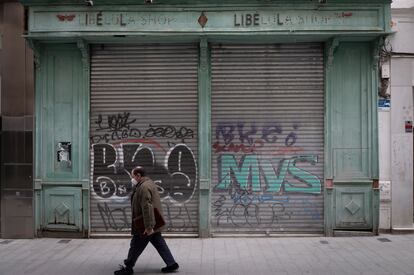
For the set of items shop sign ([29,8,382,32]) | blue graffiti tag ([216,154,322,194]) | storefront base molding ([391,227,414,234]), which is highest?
shop sign ([29,8,382,32])

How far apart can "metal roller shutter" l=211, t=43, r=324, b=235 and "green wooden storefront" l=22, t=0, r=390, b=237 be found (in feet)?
0.07

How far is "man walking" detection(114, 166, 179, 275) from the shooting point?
24.7ft

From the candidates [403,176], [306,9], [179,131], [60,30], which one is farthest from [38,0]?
[403,176]

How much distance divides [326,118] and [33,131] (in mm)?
5918

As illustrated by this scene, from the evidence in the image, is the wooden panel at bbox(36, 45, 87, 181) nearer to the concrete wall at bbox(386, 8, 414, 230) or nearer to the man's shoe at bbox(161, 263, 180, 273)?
the man's shoe at bbox(161, 263, 180, 273)

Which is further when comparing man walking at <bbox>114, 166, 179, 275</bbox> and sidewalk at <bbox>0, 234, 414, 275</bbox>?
sidewalk at <bbox>0, 234, 414, 275</bbox>

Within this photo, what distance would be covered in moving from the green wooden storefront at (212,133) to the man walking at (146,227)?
2625 millimetres

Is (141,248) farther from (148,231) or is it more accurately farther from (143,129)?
(143,129)

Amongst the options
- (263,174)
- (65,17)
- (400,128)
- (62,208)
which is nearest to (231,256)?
(263,174)

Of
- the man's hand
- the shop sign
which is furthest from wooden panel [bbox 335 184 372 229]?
the man's hand

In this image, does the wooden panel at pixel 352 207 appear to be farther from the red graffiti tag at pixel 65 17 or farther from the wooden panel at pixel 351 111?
the red graffiti tag at pixel 65 17

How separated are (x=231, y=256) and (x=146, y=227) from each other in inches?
80.1

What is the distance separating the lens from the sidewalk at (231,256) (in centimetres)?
801

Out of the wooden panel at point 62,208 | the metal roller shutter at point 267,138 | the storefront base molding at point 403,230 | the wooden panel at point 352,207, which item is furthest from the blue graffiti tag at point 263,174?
the wooden panel at point 62,208
